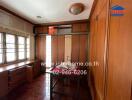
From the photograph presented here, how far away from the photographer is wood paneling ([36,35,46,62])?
15.3 ft

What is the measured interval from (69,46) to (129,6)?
139 inches

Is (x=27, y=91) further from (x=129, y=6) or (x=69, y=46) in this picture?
(x=129, y=6)

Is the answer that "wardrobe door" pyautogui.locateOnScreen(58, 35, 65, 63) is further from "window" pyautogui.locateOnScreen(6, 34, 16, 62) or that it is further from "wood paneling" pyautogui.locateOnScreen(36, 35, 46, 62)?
"window" pyautogui.locateOnScreen(6, 34, 16, 62)

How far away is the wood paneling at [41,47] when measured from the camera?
15.3 feet

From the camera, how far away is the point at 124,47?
0.73 m

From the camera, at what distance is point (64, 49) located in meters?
4.30

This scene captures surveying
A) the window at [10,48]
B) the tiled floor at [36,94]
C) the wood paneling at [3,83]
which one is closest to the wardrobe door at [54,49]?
the tiled floor at [36,94]

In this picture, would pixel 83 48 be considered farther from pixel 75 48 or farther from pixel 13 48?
pixel 13 48

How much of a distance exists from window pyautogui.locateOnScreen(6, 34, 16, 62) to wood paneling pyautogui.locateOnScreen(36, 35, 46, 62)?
133 cm

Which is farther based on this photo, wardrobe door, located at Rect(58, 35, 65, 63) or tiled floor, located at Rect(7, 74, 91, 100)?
wardrobe door, located at Rect(58, 35, 65, 63)

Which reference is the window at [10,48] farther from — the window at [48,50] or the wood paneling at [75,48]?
the wood paneling at [75,48]

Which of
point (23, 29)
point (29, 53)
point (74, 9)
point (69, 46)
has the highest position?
point (74, 9)

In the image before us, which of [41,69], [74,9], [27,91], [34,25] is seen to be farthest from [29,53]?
[74,9]

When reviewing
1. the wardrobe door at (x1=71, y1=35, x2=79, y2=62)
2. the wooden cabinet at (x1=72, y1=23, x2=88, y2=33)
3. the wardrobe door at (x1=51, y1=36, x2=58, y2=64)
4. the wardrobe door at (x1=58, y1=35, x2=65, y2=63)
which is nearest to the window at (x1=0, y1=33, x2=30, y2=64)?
the wardrobe door at (x1=51, y1=36, x2=58, y2=64)
